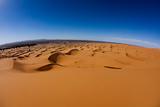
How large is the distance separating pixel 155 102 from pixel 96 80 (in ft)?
2.70

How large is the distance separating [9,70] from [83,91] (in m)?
1.48

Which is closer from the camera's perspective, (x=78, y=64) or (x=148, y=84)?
(x=148, y=84)

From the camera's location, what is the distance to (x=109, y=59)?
3.96 m

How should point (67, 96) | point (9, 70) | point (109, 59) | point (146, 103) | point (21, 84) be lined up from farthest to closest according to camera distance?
point (109, 59) < point (9, 70) < point (21, 84) < point (67, 96) < point (146, 103)

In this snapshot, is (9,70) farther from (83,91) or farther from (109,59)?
(109,59)

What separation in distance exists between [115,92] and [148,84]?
0.52 m

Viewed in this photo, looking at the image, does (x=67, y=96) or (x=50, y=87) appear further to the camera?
(x=50, y=87)

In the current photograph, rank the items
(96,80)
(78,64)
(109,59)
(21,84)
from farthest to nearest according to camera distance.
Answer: (109,59), (78,64), (96,80), (21,84)

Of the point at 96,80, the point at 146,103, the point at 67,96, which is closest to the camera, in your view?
the point at 146,103

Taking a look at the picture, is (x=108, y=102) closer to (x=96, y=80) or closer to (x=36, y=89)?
(x=96, y=80)

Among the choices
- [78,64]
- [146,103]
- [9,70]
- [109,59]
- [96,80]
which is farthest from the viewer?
[109,59]

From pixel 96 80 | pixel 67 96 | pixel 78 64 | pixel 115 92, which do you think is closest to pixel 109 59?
pixel 78 64

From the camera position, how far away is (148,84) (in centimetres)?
226

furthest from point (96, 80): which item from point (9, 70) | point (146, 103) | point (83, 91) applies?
point (9, 70)
